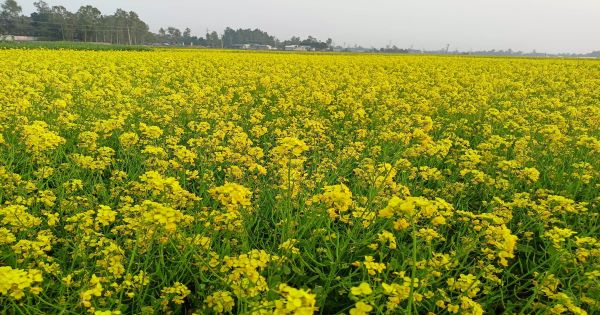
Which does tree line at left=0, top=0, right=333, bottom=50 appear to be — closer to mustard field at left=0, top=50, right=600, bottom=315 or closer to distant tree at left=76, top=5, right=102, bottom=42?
distant tree at left=76, top=5, right=102, bottom=42

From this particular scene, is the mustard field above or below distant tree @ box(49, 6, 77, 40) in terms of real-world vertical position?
below

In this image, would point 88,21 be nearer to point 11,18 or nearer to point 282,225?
point 11,18

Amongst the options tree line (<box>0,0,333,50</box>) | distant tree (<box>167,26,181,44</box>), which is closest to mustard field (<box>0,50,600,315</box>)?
tree line (<box>0,0,333,50</box>)

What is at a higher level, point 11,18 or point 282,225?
point 11,18

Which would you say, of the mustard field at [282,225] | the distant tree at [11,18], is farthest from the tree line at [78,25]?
the mustard field at [282,225]

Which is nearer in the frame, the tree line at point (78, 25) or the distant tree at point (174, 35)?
the tree line at point (78, 25)

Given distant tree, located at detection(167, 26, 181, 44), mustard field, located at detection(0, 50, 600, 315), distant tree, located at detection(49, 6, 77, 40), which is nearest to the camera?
mustard field, located at detection(0, 50, 600, 315)

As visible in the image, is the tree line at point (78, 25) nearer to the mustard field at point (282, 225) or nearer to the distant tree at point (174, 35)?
the distant tree at point (174, 35)

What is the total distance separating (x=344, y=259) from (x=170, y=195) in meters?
1.28

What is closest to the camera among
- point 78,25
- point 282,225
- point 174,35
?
point 282,225

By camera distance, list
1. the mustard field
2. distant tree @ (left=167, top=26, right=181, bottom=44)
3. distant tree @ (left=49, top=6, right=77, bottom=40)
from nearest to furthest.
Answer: the mustard field → distant tree @ (left=49, top=6, right=77, bottom=40) → distant tree @ (left=167, top=26, right=181, bottom=44)

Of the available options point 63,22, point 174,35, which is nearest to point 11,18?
point 63,22

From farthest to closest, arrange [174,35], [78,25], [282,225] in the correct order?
[174,35] → [78,25] → [282,225]

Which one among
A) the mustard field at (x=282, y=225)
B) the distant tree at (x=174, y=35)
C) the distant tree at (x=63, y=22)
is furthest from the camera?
the distant tree at (x=174, y=35)
